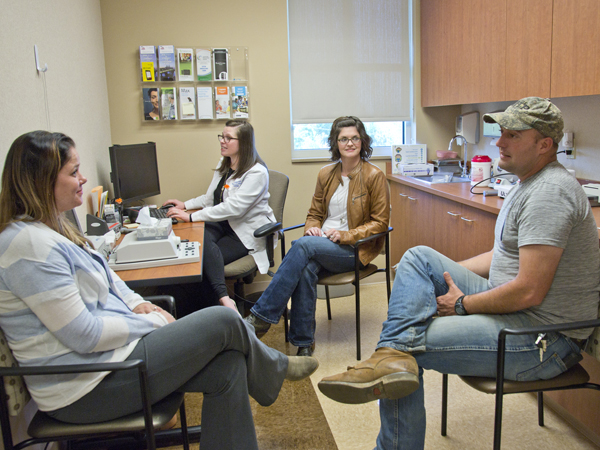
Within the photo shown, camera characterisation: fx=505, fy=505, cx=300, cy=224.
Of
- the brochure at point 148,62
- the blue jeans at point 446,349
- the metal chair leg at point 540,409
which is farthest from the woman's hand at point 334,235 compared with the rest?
the brochure at point 148,62

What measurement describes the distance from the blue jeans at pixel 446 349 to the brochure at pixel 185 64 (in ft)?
8.53

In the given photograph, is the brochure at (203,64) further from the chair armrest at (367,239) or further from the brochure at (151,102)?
the chair armrest at (367,239)

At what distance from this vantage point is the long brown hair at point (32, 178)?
1.37 m

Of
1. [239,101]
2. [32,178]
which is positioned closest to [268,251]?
[239,101]

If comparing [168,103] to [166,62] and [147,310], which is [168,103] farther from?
[147,310]

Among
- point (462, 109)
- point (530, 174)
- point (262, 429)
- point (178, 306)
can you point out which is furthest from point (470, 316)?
point (462, 109)

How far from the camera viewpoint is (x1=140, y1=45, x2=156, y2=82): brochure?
143 inches

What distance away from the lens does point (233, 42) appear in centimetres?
377

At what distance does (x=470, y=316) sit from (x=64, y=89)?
7.34 ft

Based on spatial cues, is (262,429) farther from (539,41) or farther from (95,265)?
(539,41)

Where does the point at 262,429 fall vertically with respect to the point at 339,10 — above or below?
below

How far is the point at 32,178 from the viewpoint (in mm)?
1397

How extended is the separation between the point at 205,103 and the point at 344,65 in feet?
3.68

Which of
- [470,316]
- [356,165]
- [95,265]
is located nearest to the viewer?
[95,265]
